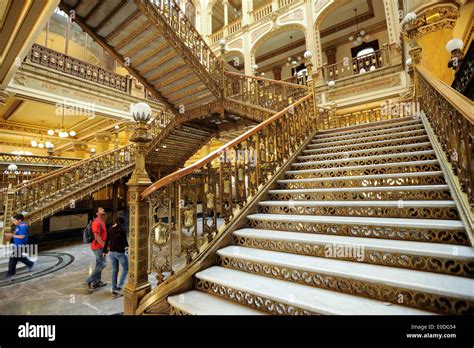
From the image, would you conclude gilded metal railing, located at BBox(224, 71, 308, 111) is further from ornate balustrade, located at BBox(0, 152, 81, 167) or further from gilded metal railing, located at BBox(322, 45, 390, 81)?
ornate balustrade, located at BBox(0, 152, 81, 167)

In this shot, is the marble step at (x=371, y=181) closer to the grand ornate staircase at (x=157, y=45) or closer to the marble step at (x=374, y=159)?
the marble step at (x=374, y=159)

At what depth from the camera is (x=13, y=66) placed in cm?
616

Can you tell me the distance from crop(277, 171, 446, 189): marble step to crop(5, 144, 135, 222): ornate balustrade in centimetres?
697

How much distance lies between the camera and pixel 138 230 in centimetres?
247

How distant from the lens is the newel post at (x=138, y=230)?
2.39 meters

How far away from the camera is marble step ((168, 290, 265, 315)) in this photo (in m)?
1.91

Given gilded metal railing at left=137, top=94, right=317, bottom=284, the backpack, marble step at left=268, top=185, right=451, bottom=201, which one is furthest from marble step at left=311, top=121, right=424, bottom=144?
the backpack

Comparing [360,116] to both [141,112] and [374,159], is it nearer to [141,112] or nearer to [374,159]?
[374,159]

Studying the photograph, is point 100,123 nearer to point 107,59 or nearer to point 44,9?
point 107,59

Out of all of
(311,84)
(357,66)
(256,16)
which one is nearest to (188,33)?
(311,84)

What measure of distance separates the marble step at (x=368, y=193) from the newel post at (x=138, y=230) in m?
1.91

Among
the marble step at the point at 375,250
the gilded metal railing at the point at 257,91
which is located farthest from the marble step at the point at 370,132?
the marble step at the point at 375,250

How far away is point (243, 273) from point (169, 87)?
650 cm

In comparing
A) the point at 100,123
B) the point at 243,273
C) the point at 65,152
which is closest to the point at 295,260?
the point at 243,273
